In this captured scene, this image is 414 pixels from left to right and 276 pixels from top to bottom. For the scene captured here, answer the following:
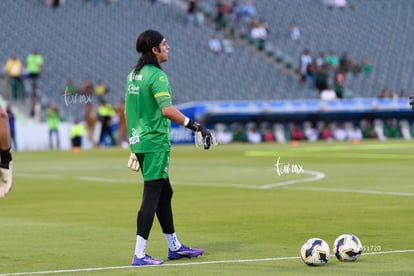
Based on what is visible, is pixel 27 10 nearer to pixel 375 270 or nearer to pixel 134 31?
pixel 134 31

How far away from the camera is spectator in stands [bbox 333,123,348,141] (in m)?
50.6

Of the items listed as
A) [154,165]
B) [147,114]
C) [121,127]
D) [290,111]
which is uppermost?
[147,114]

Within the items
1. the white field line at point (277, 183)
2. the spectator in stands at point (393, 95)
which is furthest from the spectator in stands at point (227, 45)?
the white field line at point (277, 183)

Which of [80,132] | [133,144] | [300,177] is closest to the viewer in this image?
[133,144]

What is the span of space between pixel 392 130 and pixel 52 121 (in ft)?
54.8

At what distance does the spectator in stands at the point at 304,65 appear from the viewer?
53.7 metres

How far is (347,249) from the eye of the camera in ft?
34.1

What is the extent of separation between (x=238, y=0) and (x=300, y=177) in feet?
115

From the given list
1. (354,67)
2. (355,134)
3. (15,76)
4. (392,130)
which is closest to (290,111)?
(355,134)

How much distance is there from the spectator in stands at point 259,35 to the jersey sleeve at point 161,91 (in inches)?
1773

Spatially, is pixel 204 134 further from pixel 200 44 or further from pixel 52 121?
pixel 200 44

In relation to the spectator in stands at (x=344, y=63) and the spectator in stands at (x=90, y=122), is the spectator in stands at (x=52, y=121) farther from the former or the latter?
the spectator in stands at (x=344, y=63)

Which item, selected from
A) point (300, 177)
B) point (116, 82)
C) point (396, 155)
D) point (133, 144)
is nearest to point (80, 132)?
point (116, 82)

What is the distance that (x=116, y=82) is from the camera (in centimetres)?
4869
